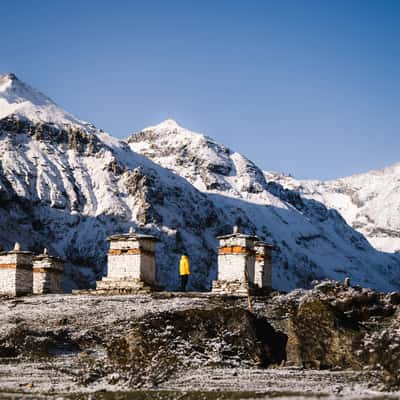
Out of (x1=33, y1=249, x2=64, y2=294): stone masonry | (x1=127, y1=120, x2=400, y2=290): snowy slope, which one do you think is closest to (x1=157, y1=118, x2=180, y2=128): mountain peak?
(x1=127, y1=120, x2=400, y2=290): snowy slope

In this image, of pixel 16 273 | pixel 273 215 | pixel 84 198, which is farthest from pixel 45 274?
pixel 273 215

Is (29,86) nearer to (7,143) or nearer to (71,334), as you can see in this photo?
(7,143)

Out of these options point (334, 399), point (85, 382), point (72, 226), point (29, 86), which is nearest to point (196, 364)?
point (85, 382)

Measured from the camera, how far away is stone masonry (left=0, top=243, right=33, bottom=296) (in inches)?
1291

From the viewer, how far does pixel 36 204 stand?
363 ft

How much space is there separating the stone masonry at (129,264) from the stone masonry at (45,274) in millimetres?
3921

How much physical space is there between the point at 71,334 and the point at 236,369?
710cm

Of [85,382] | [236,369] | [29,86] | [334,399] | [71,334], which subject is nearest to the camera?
[334,399]

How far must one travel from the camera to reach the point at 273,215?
149000mm

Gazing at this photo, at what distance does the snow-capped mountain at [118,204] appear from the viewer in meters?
108

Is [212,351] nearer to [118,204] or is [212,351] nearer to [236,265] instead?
[236,265]

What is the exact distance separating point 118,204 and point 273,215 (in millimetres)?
42527

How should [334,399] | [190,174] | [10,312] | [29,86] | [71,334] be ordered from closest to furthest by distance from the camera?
[334,399]
[71,334]
[10,312]
[29,86]
[190,174]

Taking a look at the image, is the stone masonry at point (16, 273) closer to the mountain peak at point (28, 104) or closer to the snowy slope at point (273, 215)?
the mountain peak at point (28, 104)
